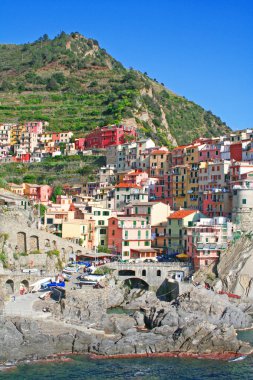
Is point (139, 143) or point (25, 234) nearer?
point (25, 234)

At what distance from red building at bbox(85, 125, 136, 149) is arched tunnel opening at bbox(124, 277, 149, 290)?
37863 millimetres

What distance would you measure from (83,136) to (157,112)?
67.4 feet

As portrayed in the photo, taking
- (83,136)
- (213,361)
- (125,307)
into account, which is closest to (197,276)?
(125,307)

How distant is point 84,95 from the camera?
13075 centimetres

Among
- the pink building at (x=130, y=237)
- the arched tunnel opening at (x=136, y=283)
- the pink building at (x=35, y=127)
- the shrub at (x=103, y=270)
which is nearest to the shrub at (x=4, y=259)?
the shrub at (x=103, y=270)

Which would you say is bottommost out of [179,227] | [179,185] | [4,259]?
[4,259]

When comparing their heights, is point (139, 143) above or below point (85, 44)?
below

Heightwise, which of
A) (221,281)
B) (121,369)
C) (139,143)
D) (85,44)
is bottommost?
(121,369)

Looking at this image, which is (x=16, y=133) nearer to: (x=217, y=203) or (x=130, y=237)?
(x=130, y=237)

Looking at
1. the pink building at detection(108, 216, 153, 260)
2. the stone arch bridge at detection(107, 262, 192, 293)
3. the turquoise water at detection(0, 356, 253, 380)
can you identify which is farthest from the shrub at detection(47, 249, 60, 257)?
the turquoise water at detection(0, 356, 253, 380)

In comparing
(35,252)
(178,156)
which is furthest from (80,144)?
(35,252)

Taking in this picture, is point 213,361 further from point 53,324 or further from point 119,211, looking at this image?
point 119,211

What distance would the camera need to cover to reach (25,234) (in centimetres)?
6431

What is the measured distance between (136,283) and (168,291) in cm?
414
